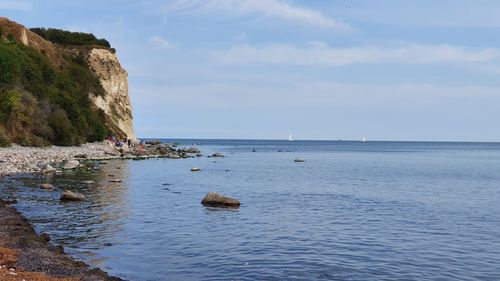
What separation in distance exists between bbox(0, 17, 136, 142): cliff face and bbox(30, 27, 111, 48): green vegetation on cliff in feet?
14.4

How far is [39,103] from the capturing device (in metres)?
71.8

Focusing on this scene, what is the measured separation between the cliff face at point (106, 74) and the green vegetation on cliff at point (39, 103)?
206 inches

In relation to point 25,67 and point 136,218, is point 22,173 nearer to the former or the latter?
point 136,218

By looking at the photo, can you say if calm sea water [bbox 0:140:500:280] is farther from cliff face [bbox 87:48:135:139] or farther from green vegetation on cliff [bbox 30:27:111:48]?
green vegetation on cliff [bbox 30:27:111:48]

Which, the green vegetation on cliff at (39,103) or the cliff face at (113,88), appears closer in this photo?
the green vegetation on cliff at (39,103)

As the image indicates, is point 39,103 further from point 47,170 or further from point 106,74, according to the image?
point 106,74

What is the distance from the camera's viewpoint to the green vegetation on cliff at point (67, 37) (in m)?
118

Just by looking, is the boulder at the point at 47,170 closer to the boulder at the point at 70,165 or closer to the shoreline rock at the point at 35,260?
the boulder at the point at 70,165

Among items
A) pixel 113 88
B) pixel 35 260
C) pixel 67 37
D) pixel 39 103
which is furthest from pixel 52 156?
pixel 67 37

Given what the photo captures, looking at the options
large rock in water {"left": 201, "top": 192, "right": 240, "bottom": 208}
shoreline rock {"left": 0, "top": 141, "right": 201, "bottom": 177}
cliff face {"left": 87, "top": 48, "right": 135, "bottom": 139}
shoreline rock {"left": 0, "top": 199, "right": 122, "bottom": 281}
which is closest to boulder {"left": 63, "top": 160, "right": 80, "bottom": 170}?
shoreline rock {"left": 0, "top": 141, "right": 201, "bottom": 177}

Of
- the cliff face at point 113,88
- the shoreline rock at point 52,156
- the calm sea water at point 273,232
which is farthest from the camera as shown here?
the cliff face at point 113,88

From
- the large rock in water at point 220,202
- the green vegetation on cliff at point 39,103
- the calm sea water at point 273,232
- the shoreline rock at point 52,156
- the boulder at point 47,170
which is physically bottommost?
the calm sea water at point 273,232

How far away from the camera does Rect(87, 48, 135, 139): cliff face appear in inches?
4395

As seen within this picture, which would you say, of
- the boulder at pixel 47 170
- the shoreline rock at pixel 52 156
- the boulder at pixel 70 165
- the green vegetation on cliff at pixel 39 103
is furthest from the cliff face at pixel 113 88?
the boulder at pixel 47 170
